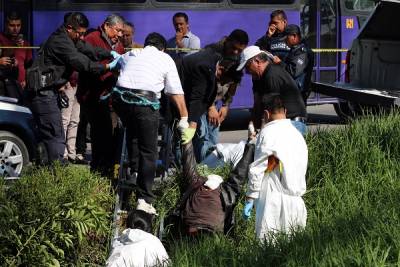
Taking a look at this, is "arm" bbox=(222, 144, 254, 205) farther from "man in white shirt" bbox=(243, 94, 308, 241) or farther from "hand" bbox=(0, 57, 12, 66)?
"hand" bbox=(0, 57, 12, 66)

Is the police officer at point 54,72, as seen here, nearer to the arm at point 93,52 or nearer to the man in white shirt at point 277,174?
the arm at point 93,52

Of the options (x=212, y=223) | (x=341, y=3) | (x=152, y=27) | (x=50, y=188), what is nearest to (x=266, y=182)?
(x=212, y=223)

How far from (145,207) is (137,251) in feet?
4.79

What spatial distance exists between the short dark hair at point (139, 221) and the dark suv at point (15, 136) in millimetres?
2986

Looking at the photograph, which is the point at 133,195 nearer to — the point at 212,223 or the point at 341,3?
the point at 212,223

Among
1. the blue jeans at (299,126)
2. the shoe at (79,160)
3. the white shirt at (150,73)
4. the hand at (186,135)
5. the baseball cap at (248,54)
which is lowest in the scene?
the shoe at (79,160)

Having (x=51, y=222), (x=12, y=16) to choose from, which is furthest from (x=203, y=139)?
(x=12, y=16)

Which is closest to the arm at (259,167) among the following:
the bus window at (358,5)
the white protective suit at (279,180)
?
the white protective suit at (279,180)

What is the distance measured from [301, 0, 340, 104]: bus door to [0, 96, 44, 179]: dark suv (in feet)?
20.9

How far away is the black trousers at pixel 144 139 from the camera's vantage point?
24.8 ft

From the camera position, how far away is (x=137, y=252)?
19.7 ft

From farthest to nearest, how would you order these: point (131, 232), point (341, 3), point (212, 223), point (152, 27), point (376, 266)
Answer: point (341, 3), point (152, 27), point (212, 223), point (131, 232), point (376, 266)

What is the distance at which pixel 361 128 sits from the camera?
28.4 ft

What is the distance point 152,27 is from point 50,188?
6.61 m
